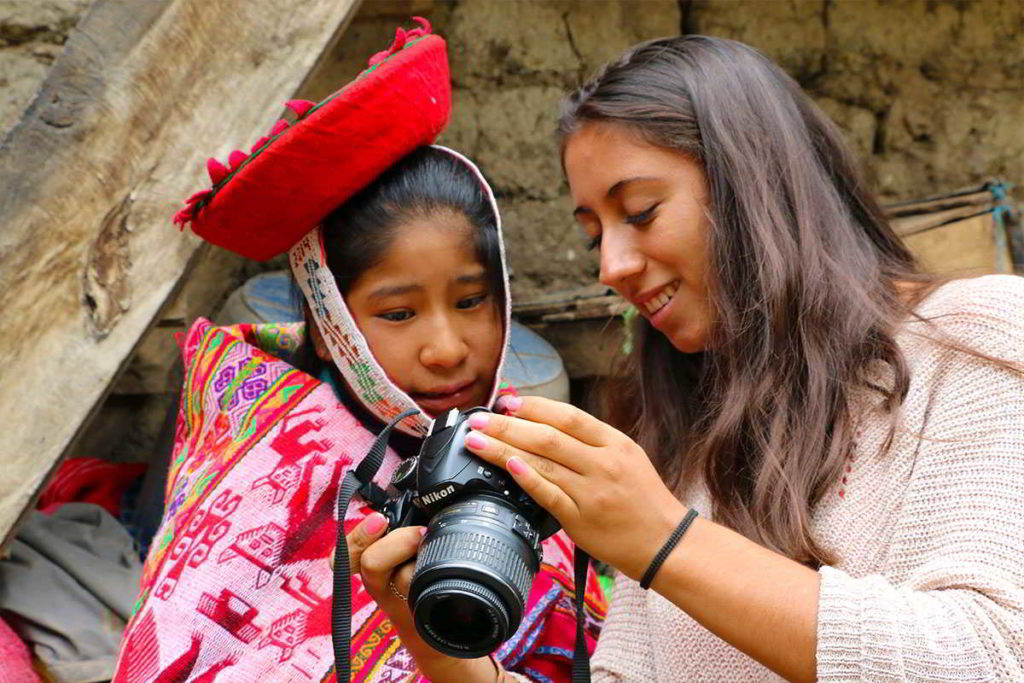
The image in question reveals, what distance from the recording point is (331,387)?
74.8 inches

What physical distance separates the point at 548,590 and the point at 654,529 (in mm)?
489

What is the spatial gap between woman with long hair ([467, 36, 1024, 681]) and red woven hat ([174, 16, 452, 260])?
10.4 inches

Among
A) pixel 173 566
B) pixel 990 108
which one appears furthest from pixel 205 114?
pixel 990 108

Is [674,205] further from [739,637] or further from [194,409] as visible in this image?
[194,409]

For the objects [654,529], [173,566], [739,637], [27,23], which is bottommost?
[173,566]

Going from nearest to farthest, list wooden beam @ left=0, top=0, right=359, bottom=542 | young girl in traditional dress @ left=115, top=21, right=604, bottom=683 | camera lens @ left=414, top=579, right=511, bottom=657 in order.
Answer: camera lens @ left=414, top=579, right=511, bottom=657
young girl in traditional dress @ left=115, top=21, right=604, bottom=683
wooden beam @ left=0, top=0, right=359, bottom=542

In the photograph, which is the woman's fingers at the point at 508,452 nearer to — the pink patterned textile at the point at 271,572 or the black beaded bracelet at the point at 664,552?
the black beaded bracelet at the point at 664,552

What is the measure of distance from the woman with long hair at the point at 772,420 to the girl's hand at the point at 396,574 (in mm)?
181

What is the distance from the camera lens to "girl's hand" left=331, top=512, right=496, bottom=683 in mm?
1262

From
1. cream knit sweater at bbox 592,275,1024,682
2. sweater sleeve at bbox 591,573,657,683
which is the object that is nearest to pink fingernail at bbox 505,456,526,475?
cream knit sweater at bbox 592,275,1024,682

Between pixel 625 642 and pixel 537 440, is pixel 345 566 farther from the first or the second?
pixel 625 642

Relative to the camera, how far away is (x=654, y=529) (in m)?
1.22

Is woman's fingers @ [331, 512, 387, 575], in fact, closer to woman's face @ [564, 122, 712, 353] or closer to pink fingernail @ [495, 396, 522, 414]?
pink fingernail @ [495, 396, 522, 414]

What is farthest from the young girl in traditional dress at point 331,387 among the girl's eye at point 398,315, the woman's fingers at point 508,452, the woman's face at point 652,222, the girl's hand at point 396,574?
the woman's fingers at point 508,452
